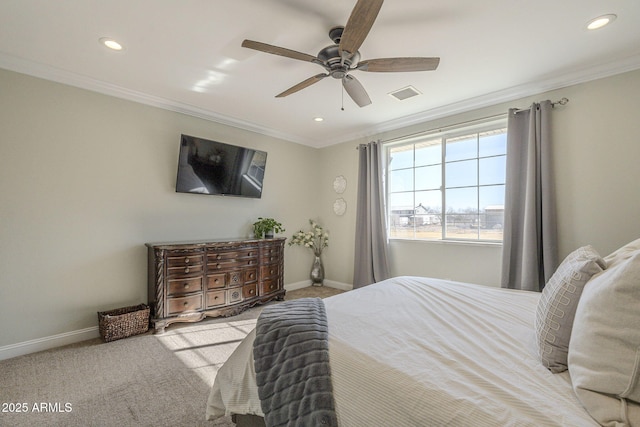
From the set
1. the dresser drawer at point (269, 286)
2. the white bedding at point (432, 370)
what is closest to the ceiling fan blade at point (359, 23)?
the white bedding at point (432, 370)

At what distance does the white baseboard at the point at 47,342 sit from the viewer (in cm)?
242

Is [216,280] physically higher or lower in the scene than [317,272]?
higher

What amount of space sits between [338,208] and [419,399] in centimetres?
400

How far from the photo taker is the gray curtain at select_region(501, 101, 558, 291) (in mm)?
2773

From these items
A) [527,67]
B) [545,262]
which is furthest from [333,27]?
[545,262]

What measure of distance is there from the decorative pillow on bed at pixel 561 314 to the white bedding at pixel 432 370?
0.05m

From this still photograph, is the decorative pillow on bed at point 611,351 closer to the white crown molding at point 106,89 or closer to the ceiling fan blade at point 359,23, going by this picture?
the ceiling fan blade at point 359,23

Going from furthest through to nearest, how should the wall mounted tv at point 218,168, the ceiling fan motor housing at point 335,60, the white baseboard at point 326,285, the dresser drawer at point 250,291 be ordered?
the white baseboard at point 326,285 < the dresser drawer at point 250,291 < the wall mounted tv at point 218,168 < the ceiling fan motor housing at point 335,60

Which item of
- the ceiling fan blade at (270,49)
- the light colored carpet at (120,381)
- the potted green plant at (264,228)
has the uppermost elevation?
the ceiling fan blade at (270,49)

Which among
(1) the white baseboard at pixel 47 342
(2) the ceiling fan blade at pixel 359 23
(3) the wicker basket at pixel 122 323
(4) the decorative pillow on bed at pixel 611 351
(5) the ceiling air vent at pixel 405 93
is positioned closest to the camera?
(4) the decorative pillow on bed at pixel 611 351

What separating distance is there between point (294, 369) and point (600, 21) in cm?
310

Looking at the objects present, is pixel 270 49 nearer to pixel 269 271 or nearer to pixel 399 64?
pixel 399 64

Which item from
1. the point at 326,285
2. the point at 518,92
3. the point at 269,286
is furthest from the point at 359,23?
the point at 326,285

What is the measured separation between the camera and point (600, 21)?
6.57 ft
